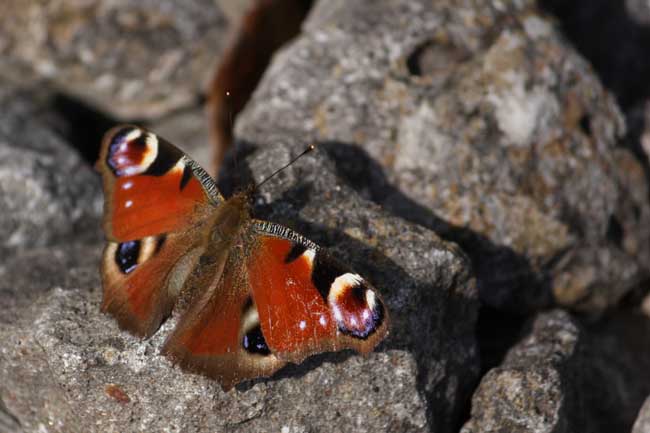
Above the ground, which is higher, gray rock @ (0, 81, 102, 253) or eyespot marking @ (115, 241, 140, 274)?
eyespot marking @ (115, 241, 140, 274)

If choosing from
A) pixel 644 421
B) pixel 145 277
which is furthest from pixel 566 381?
pixel 145 277

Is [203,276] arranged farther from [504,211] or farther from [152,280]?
[504,211]

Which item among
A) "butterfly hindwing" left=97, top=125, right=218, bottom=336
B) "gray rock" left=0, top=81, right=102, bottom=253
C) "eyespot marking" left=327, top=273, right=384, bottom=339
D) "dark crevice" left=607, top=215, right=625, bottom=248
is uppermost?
"eyespot marking" left=327, top=273, right=384, bottom=339

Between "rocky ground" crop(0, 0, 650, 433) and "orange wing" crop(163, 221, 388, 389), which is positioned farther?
"rocky ground" crop(0, 0, 650, 433)

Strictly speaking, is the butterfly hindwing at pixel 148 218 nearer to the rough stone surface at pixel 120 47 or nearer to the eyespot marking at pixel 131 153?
the eyespot marking at pixel 131 153

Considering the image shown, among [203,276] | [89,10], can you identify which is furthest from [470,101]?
[89,10]

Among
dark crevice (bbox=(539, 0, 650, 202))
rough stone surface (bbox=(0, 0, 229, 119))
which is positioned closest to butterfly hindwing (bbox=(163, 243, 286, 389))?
rough stone surface (bbox=(0, 0, 229, 119))

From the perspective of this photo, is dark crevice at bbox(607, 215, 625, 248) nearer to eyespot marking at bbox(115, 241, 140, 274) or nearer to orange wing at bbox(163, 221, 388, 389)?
orange wing at bbox(163, 221, 388, 389)
